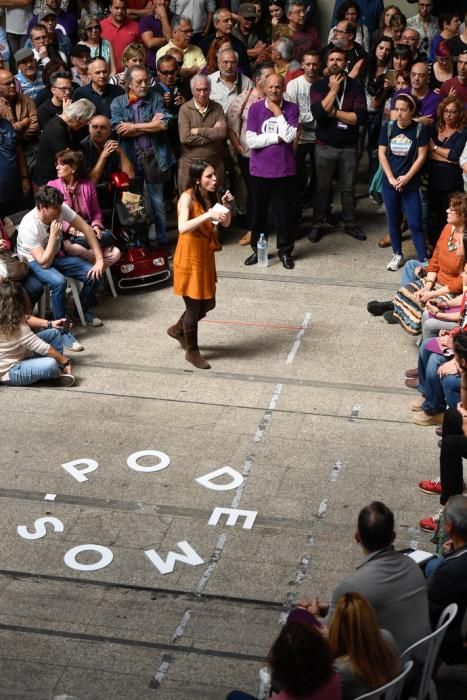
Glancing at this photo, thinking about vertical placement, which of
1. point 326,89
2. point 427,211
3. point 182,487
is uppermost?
point 326,89

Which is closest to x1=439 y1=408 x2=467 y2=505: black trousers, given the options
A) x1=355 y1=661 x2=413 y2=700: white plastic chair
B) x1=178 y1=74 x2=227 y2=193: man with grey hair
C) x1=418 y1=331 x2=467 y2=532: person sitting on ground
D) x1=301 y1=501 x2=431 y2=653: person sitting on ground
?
x1=418 y1=331 x2=467 y2=532: person sitting on ground

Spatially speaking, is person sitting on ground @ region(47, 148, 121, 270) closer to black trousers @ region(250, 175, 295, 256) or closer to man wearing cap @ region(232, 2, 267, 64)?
black trousers @ region(250, 175, 295, 256)

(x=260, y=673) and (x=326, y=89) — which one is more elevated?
(x=326, y=89)

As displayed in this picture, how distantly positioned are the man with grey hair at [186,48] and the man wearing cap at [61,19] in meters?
1.60

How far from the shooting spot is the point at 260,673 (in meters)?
5.23

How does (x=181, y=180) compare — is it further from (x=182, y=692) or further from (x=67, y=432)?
(x=182, y=692)

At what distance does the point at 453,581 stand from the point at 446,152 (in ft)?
18.7

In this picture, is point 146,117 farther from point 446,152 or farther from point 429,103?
point 446,152

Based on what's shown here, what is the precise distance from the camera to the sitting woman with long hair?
14.9 feet

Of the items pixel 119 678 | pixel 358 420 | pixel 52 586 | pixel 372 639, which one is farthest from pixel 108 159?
pixel 372 639

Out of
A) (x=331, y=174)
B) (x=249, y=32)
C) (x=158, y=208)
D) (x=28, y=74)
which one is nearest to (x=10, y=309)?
(x=158, y=208)

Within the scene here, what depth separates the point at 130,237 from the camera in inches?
410

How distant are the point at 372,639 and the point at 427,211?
6.69 metres

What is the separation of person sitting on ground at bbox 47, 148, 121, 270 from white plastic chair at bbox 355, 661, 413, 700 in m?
5.78
